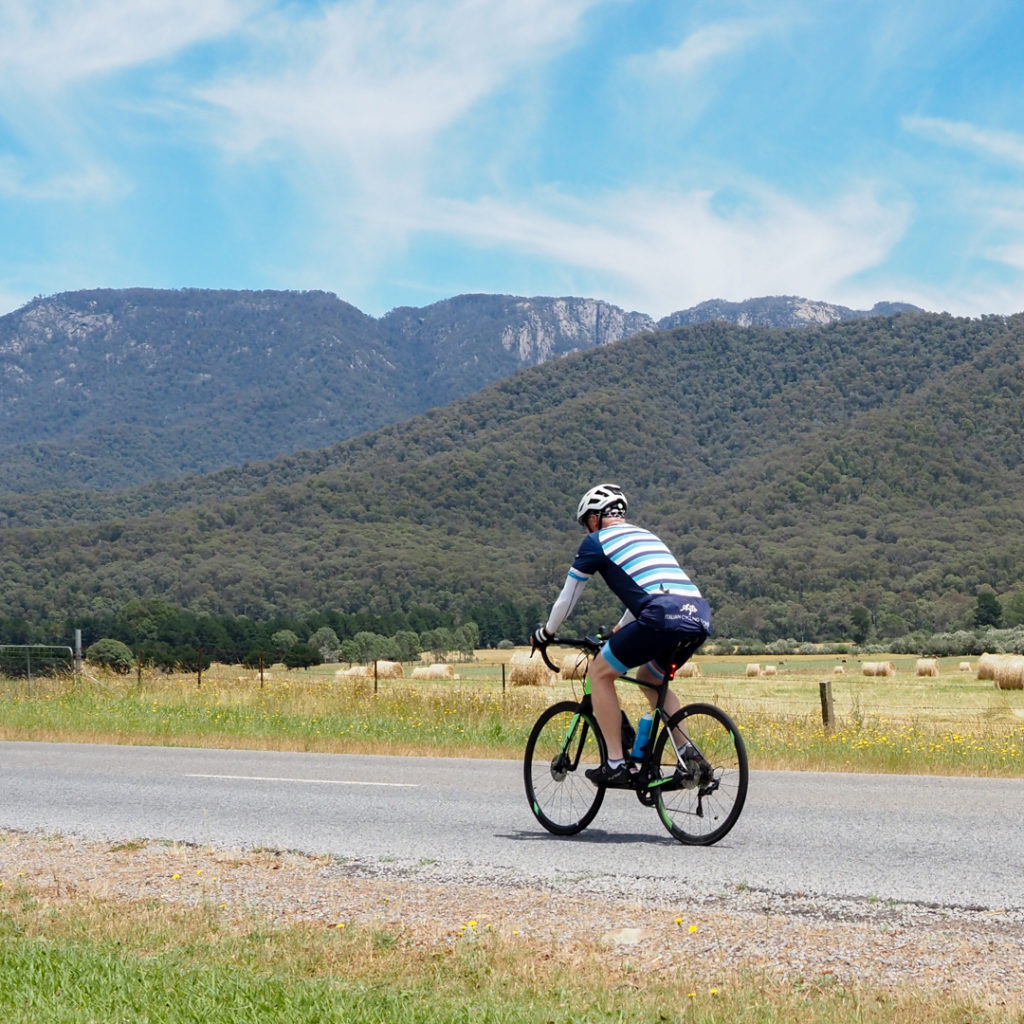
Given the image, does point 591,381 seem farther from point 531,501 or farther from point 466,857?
point 466,857

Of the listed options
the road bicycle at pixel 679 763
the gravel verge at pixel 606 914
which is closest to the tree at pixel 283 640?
the road bicycle at pixel 679 763

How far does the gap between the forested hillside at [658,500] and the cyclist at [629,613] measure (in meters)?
78.6

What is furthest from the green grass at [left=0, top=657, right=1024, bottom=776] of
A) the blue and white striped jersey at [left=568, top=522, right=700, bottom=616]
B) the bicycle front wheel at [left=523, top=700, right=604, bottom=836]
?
the blue and white striped jersey at [left=568, top=522, right=700, bottom=616]

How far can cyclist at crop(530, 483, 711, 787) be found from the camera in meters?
7.39

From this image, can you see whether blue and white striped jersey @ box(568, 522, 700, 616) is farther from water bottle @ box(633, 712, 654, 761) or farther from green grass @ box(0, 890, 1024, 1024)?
green grass @ box(0, 890, 1024, 1024)

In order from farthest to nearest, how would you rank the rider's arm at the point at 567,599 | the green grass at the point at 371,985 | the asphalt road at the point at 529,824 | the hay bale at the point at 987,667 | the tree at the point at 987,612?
the tree at the point at 987,612, the hay bale at the point at 987,667, the rider's arm at the point at 567,599, the asphalt road at the point at 529,824, the green grass at the point at 371,985

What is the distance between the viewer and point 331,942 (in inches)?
208

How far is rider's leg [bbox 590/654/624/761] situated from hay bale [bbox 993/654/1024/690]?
3587 cm

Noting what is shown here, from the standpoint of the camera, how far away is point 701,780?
747 cm

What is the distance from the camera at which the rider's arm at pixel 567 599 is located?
753 centimetres

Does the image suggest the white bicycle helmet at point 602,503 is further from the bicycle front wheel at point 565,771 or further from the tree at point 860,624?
the tree at point 860,624

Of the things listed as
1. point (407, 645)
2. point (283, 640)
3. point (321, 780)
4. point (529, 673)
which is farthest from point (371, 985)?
point (407, 645)

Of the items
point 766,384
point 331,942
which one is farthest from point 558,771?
point 766,384

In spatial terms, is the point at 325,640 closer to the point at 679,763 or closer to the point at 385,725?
the point at 385,725
